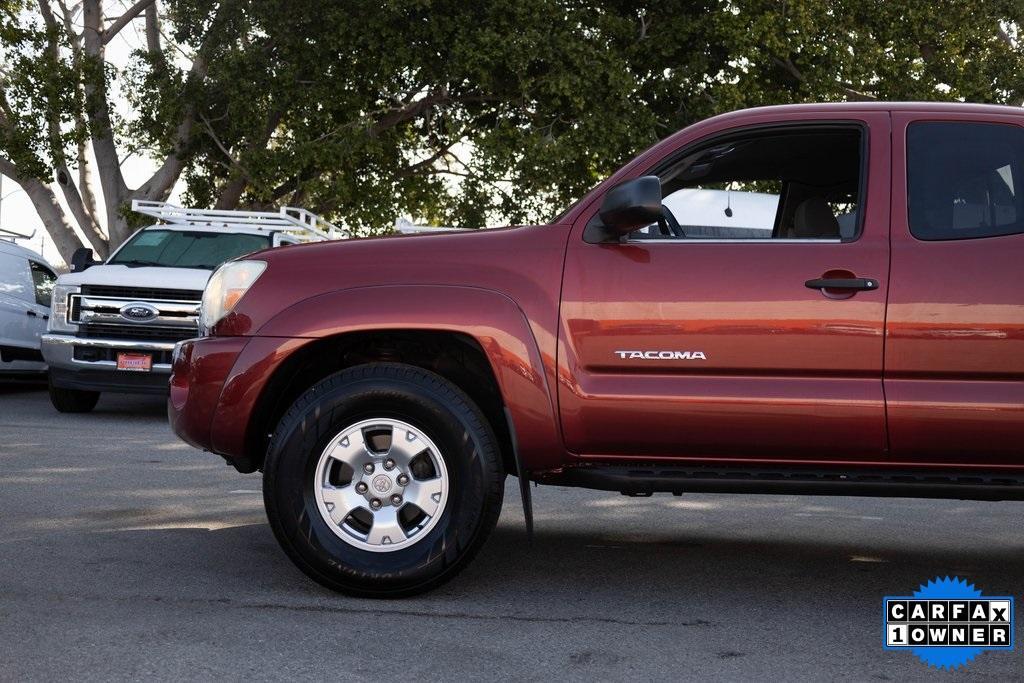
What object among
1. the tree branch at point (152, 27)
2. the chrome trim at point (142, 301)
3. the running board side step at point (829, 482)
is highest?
the tree branch at point (152, 27)

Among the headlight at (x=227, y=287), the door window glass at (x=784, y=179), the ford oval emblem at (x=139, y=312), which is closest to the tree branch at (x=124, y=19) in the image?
the ford oval emblem at (x=139, y=312)

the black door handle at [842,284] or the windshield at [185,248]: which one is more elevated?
the black door handle at [842,284]

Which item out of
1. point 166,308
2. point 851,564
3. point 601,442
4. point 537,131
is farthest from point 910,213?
point 537,131

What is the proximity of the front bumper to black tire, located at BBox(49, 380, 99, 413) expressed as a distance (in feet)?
1.44

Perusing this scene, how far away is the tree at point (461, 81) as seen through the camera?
20.9 m

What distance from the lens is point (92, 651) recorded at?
14.3ft

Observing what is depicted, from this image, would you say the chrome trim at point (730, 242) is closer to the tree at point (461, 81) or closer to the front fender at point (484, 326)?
the front fender at point (484, 326)

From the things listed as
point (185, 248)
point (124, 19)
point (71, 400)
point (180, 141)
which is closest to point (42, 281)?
point (71, 400)

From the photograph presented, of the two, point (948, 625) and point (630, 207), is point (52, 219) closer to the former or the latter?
point (630, 207)

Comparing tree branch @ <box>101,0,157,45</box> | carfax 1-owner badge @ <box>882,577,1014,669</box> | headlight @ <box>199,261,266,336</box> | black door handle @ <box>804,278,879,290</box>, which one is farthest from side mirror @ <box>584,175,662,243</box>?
tree branch @ <box>101,0,157,45</box>

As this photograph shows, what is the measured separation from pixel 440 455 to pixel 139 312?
8.04m

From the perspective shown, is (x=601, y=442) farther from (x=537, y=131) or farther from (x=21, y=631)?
(x=537, y=131)

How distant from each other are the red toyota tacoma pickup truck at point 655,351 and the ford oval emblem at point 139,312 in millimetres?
7328

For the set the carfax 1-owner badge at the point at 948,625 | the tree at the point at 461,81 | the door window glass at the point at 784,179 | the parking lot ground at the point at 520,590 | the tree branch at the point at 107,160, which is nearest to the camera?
the parking lot ground at the point at 520,590
